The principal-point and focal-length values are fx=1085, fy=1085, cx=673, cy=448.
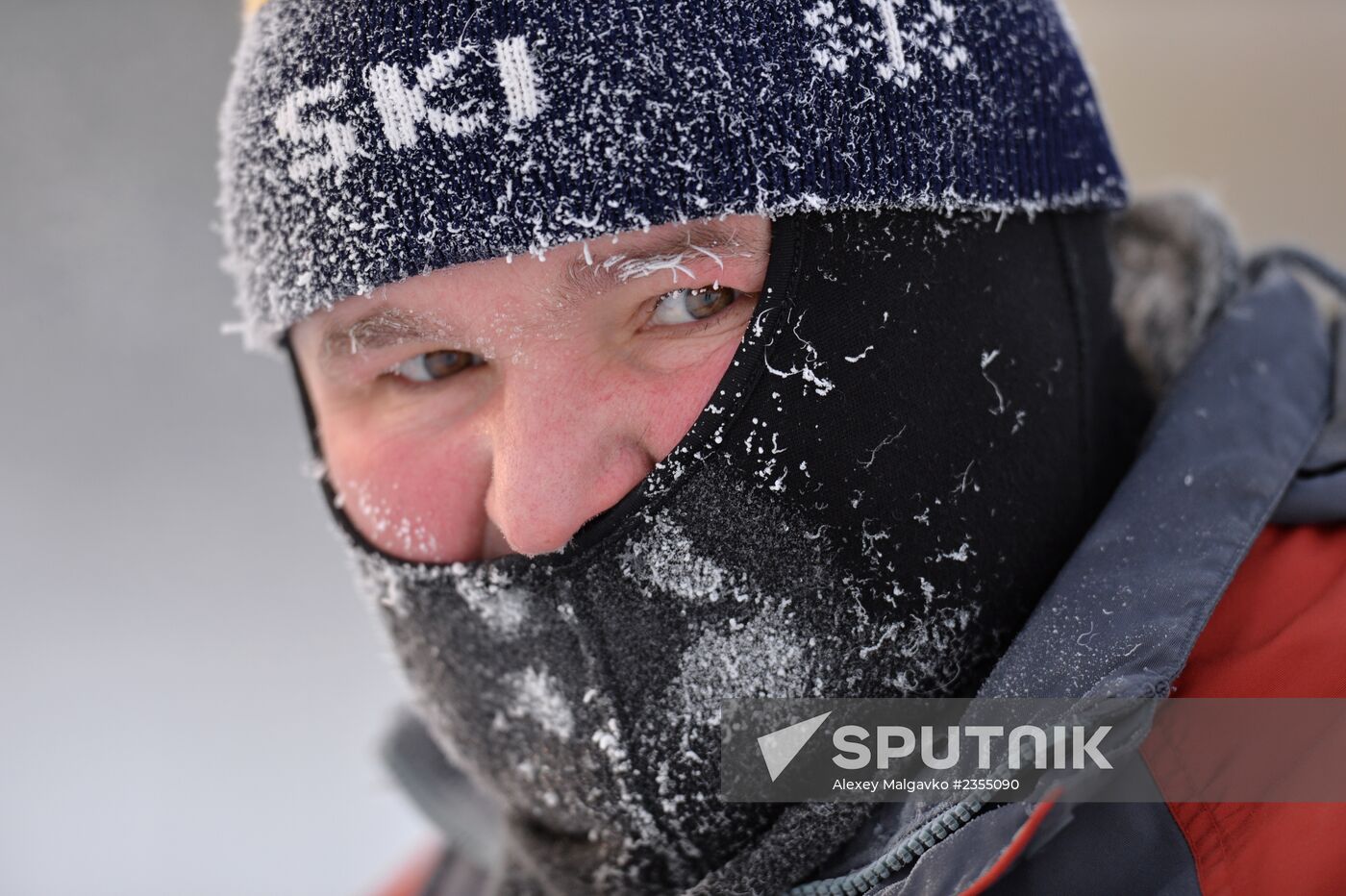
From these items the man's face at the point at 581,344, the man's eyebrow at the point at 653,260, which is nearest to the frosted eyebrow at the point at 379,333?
the man's face at the point at 581,344

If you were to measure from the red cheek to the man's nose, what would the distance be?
0.10 meters

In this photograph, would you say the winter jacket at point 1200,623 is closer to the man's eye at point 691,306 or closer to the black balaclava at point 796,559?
the black balaclava at point 796,559

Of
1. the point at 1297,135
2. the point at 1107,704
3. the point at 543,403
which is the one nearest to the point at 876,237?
the point at 543,403

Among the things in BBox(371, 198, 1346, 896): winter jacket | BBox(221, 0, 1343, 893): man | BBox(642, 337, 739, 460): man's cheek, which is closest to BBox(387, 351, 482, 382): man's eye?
BBox(221, 0, 1343, 893): man

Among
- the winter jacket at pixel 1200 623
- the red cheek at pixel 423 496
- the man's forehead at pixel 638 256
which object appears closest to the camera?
the winter jacket at pixel 1200 623

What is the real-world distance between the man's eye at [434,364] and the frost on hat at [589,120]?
12 cm

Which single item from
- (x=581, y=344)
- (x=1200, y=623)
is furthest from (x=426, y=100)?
(x=1200, y=623)

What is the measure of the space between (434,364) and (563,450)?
23 cm

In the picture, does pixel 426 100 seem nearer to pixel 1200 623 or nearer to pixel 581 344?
pixel 581 344

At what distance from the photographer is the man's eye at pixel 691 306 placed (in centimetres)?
98

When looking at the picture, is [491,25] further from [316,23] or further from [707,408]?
[707,408]

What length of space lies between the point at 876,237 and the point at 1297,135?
2.67m

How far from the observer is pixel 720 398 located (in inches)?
36.9

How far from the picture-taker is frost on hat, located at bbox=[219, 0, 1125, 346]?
2.94 ft
